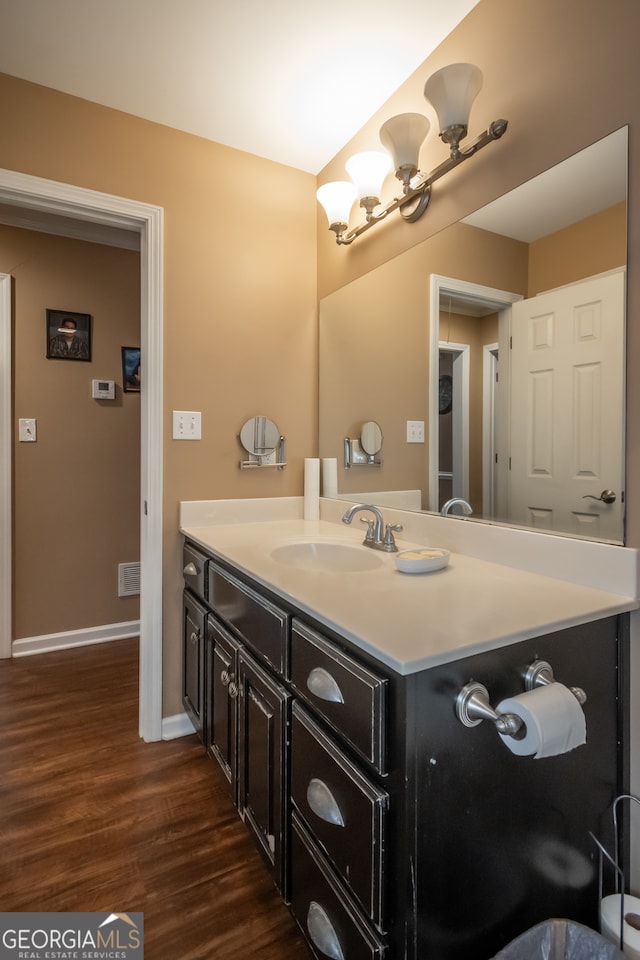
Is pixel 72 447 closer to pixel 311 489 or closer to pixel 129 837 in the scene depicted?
pixel 311 489

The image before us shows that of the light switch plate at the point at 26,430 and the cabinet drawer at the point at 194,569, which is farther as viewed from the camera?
the light switch plate at the point at 26,430

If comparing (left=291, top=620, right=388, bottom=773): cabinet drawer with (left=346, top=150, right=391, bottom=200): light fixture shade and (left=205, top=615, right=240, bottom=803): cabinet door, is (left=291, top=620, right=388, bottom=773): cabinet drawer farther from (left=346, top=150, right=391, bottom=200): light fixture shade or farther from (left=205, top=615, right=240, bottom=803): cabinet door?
(left=346, top=150, right=391, bottom=200): light fixture shade

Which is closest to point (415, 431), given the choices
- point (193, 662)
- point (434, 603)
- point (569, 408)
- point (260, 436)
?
point (569, 408)

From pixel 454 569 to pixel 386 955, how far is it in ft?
2.47

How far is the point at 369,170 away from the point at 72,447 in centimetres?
213

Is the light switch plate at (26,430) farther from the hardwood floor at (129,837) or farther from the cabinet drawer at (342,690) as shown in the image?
the cabinet drawer at (342,690)

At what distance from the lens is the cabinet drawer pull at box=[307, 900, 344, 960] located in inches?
34.4

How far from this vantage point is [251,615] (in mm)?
1253

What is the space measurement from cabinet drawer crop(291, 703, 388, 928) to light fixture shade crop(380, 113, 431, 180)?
1544 millimetres

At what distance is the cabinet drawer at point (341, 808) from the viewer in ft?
2.50

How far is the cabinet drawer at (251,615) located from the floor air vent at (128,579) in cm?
159

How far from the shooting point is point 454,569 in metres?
1.26

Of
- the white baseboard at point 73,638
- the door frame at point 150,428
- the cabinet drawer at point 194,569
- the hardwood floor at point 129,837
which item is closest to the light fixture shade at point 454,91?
the door frame at point 150,428

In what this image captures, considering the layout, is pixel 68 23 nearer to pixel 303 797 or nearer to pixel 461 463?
pixel 461 463
